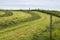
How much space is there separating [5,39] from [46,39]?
17.8 ft

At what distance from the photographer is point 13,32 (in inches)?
1240

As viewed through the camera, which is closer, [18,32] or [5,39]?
[5,39]

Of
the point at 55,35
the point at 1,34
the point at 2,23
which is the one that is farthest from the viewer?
the point at 2,23

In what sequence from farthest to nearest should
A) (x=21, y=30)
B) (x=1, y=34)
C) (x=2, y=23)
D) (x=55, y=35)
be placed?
1. (x=2, y=23)
2. (x=21, y=30)
3. (x=1, y=34)
4. (x=55, y=35)

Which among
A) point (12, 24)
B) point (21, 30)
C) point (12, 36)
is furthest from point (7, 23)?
point (12, 36)

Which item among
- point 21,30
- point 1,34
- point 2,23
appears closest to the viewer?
point 1,34

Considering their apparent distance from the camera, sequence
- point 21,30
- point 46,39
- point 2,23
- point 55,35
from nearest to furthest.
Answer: point 46,39, point 55,35, point 21,30, point 2,23

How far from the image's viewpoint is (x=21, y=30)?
1302 inches

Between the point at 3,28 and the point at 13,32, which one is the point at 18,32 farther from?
the point at 3,28

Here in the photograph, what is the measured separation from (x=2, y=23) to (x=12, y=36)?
873cm

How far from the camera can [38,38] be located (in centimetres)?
2580

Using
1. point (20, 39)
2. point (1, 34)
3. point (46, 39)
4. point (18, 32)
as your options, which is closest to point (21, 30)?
point (18, 32)

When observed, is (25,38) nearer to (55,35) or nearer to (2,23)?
(55,35)

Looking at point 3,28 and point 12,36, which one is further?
point 3,28
